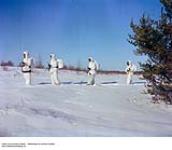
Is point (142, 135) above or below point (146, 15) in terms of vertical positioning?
below

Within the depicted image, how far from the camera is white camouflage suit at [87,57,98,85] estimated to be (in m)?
3.04

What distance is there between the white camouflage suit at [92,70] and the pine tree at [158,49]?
0.70 feet

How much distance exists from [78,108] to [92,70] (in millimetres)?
188

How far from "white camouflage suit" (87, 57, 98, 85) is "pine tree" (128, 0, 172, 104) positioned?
212 millimetres

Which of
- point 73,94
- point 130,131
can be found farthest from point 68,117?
point 130,131

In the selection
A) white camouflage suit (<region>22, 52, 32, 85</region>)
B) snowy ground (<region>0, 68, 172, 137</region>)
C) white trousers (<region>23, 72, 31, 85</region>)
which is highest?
white camouflage suit (<region>22, 52, 32, 85</region>)

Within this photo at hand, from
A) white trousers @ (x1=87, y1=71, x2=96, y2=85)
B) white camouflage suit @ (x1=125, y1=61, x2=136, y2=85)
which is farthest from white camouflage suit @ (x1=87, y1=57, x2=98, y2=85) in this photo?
white camouflage suit @ (x1=125, y1=61, x2=136, y2=85)

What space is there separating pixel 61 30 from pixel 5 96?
403mm

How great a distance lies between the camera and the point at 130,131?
9.90 feet

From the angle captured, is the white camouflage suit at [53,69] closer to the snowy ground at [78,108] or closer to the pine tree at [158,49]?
the snowy ground at [78,108]

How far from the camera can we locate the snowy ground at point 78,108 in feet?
9.91

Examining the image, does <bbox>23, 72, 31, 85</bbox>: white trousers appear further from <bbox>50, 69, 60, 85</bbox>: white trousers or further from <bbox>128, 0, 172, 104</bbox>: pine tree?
<bbox>128, 0, 172, 104</bbox>: pine tree
